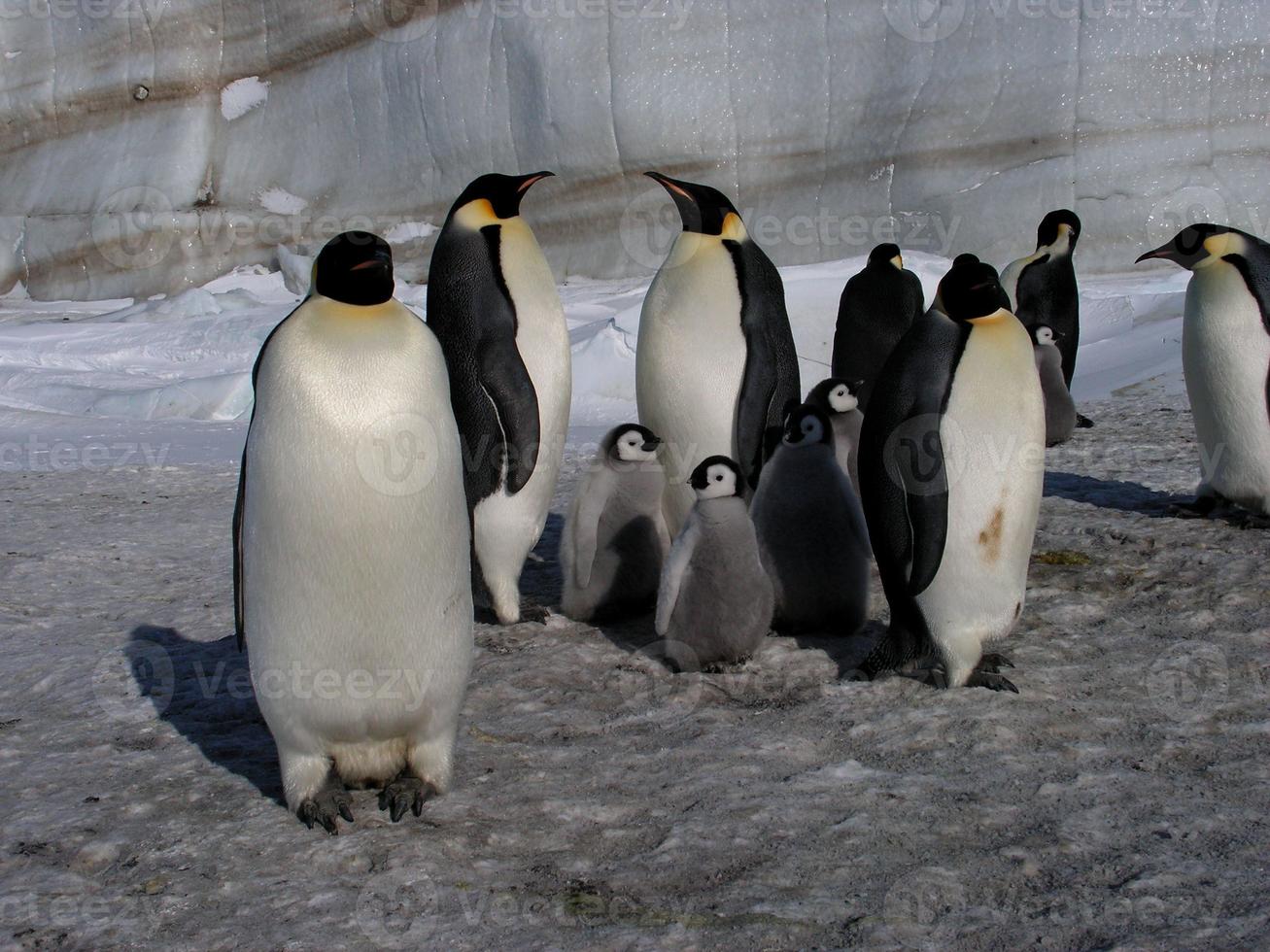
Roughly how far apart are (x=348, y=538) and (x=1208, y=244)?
3503 mm

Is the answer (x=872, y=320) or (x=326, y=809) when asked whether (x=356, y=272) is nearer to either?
(x=326, y=809)

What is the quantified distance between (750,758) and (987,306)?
4.18 ft

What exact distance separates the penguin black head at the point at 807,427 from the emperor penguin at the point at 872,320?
2.36m

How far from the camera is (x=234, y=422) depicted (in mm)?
7324

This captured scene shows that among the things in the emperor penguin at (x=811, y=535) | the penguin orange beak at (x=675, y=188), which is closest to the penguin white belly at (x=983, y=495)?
the emperor penguin at (x=811, y=535)

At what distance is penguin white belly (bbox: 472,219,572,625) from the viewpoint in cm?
390

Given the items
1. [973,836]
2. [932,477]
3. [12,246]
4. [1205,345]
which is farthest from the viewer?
[12,246]

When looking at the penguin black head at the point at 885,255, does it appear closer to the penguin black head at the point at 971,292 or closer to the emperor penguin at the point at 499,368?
the emperor penguin at the point at 499,368

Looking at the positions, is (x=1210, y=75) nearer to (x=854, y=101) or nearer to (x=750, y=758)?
(x=854, y=101)

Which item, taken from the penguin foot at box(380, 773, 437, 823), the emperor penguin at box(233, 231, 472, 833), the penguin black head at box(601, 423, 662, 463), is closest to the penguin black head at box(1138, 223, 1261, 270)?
the penguin black head at box(601, 423, 662, 463)

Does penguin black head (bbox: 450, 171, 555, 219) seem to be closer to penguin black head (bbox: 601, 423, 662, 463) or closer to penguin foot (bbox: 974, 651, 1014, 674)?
penguin black head (bbox: 601, 423, 662, 463)

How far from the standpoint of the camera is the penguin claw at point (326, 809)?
2422mm

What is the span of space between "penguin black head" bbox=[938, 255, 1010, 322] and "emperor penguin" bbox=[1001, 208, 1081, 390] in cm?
361

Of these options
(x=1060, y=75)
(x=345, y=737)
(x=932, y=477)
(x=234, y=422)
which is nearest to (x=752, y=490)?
(x=932, y=477)
